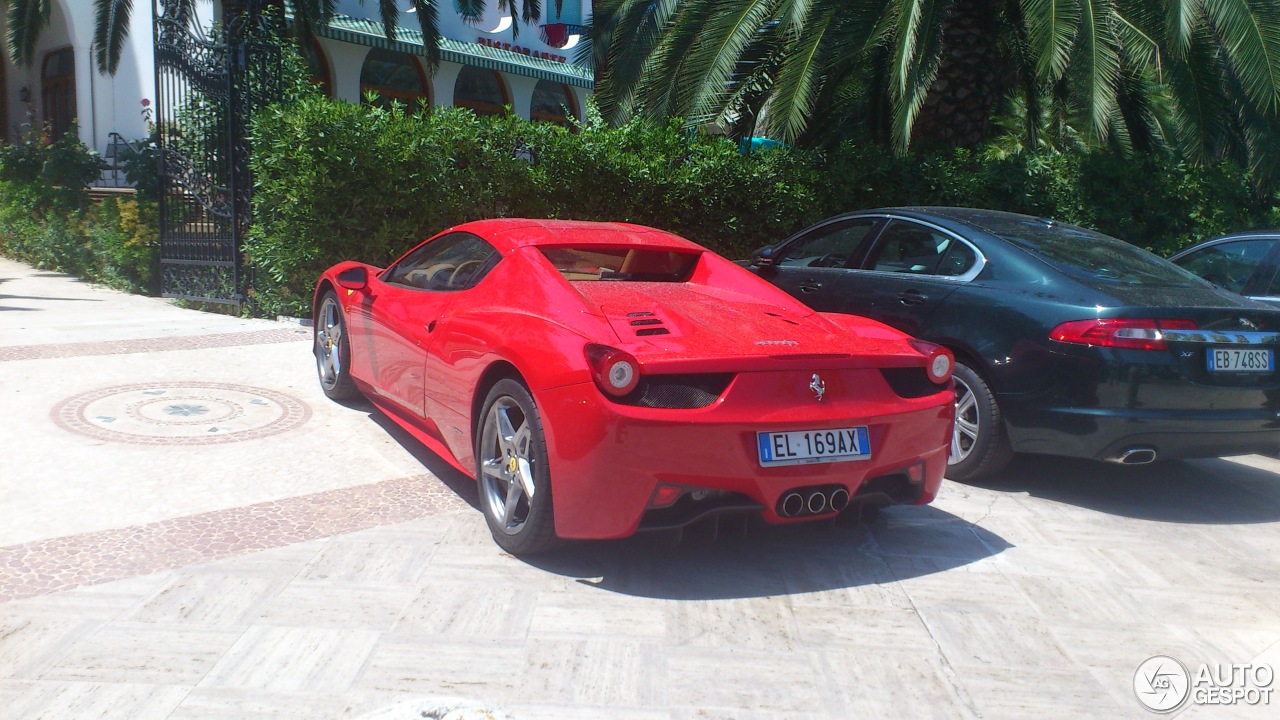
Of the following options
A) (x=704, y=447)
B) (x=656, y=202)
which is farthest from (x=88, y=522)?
(x=656, y=202)

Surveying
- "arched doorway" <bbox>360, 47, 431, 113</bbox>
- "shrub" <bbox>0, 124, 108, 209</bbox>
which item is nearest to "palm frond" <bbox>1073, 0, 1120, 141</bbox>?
"shrub" <bbox>0, 124, 108, 209</bbox>

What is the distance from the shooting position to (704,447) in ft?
12.0

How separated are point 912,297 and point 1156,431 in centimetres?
153

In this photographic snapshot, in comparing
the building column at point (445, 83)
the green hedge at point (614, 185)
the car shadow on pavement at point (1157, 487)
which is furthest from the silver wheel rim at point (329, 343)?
the building column at point (445, 83)

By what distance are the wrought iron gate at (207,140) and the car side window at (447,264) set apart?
5.79 metres

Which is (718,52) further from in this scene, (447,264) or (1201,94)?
(447,264)

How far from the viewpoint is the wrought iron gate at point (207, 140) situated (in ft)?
35.2

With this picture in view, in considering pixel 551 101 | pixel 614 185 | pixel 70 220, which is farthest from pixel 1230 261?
pixel 551 101

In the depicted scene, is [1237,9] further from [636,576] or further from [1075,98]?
[636,576]

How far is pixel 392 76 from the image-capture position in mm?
23812

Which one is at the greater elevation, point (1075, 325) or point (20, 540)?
point (1075, 325)

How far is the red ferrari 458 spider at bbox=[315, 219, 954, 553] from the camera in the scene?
3658mm

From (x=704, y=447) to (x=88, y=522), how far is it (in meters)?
2.66

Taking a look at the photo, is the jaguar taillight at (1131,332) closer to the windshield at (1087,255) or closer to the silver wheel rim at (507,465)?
the windshield at (1087,255)
